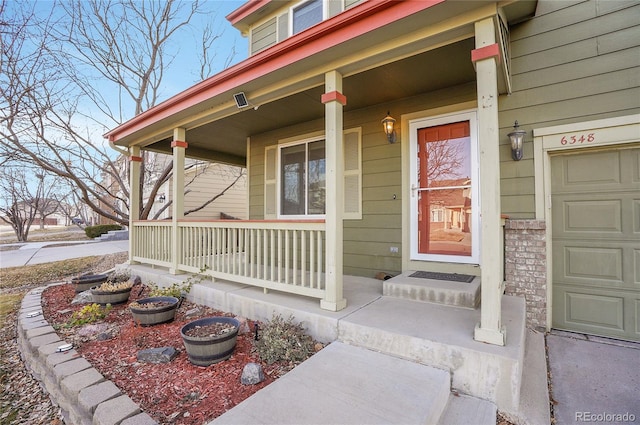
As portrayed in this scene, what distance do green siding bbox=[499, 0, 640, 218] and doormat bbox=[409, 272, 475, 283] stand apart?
2.87ft

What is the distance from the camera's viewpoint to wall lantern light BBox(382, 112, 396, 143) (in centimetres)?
395

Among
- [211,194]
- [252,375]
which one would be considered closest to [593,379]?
[252,375]

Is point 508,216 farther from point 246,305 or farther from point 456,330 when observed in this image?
point 246,305

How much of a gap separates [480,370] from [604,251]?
7.28ft

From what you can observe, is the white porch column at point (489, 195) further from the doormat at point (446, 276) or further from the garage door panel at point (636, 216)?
the garage door panel at point (636, 216)

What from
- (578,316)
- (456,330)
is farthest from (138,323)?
(578,316)

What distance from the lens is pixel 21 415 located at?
2154 mm

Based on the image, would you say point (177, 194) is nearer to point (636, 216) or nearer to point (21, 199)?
point (636, 216)

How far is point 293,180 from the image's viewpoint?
208 inches

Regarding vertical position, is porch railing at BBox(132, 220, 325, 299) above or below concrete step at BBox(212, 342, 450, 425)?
above

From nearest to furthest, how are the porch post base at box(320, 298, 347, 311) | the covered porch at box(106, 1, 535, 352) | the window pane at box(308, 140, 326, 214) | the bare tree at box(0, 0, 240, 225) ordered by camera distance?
the covered porch at box(106, 1, 535, 352) < the porch post base at box(320, 298, 347, 311) < the window pane at box(308, 140, 326, 214) < the bare tree at box(0, 0, 240, 225)

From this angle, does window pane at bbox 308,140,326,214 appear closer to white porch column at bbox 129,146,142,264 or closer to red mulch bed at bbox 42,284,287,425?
red mulch bed at bbox 42,284,287,425

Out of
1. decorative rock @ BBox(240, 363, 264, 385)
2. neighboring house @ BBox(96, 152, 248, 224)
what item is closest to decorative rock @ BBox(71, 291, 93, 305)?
decorative rock @ BBox(240, 363, 264, 385)

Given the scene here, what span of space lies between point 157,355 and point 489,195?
2947mm
